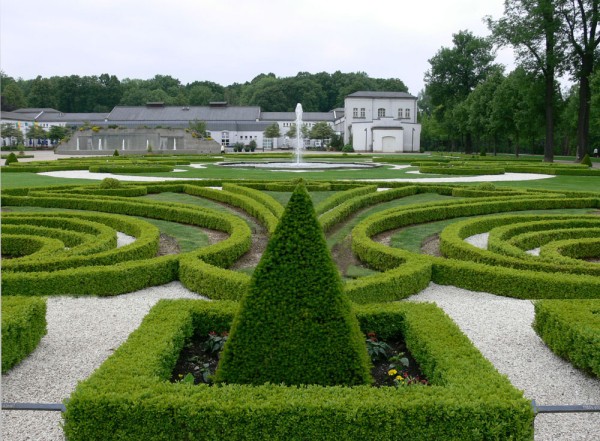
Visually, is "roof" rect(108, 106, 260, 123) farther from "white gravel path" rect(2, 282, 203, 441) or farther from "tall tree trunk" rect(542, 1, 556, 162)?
"white gravel path" rect(2, 282, 203, 441)

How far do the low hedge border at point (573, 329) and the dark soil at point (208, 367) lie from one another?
170cm

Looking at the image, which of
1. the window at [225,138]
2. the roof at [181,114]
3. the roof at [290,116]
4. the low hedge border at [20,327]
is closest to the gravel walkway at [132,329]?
the low hedge border at [20,327]

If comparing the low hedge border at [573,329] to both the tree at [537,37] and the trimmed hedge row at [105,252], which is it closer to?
the trimmed hedge row at [105,252]

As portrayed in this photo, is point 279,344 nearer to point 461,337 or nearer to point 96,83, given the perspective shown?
point 461,337

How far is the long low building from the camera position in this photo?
203 feet

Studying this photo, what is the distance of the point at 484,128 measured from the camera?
5866 cm

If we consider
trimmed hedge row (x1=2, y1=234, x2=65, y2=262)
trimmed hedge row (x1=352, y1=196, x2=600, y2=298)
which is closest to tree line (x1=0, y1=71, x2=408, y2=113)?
trimmed hedge row (x1=352, y1=196, x2=600, y2=298)

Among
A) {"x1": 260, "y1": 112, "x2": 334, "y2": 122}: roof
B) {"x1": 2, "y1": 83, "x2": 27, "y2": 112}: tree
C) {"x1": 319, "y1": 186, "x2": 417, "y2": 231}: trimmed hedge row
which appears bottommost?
{"x1": 319, "y1": 186, "x2": 417, "y2": 231}: trimmed hedge row

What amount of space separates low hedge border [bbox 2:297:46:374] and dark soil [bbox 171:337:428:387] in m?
1.68

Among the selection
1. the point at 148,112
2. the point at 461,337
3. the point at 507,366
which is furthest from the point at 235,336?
the point at 148,112

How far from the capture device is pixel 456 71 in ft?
232

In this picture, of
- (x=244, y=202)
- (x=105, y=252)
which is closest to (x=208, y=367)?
(x=105, y=252)

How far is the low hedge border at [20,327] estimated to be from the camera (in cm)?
550

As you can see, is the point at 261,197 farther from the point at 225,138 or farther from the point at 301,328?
the point at 225,138
